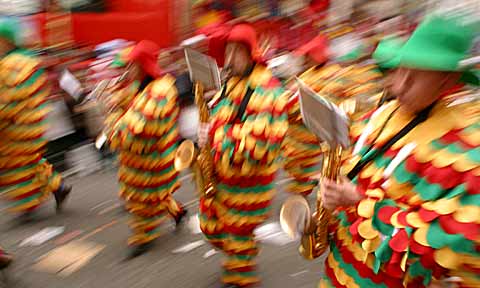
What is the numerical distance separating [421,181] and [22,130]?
3694 millimetres

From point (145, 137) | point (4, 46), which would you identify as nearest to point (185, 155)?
point (145, 137)

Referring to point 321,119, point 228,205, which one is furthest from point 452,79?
point 228,205

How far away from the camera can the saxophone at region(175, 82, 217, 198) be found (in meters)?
3.46

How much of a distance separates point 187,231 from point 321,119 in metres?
3.06

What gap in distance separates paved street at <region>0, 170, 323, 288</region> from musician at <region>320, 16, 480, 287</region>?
6.98 feet

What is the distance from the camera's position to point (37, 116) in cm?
469

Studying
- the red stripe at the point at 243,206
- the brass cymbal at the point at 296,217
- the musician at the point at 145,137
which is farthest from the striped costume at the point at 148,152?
the brass cymbal at the point at 296,217

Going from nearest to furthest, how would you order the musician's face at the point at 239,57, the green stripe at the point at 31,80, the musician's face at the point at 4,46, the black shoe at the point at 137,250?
the musician's face at the point at 239,57 → the black shoe at the point at 137,250 → the green stripe at the point at 31,80 → the musician's face at the point at 4,46

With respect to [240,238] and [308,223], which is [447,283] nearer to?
[308,223]

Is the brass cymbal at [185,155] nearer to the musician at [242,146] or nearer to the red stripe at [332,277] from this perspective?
the musician at [242,146]

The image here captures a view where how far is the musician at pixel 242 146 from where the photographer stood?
10.7 ft

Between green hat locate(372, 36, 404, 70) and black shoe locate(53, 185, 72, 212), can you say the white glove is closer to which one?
green hat locate(372, 36, 404, 70)

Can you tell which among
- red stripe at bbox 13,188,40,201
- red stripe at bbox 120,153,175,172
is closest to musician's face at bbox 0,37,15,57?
red stripe at bbox 13,188,40,201

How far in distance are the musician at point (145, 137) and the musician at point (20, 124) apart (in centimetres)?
84
